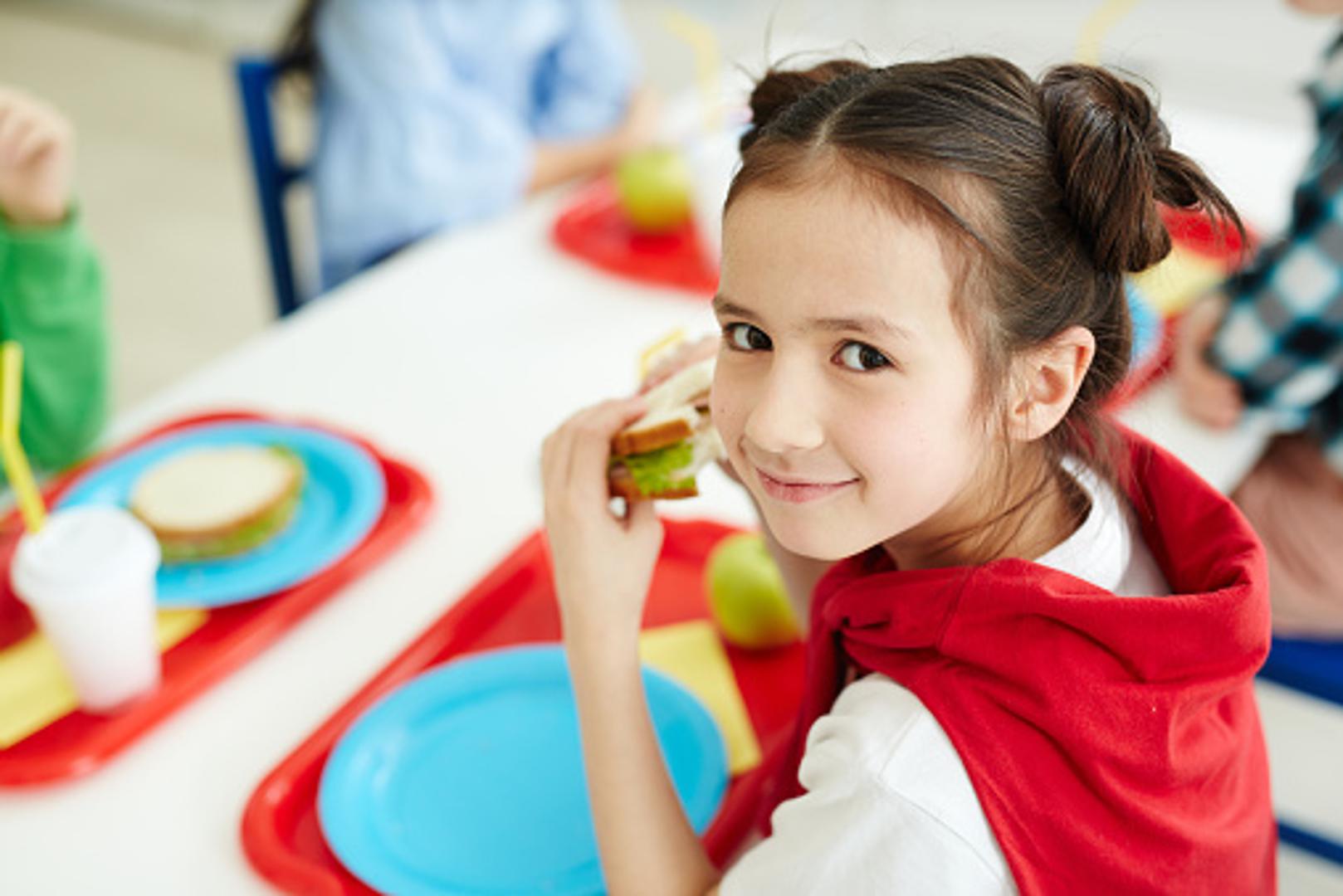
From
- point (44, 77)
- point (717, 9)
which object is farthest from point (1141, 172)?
point (44, 77)

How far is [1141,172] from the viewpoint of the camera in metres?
0.63

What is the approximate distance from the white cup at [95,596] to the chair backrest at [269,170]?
35.0 inches

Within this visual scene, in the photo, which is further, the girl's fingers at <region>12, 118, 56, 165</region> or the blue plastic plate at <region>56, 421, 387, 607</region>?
the girl's fingers at <region>12, 118, 56, 165</region>

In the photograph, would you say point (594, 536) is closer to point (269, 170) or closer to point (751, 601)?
point (751, 601)

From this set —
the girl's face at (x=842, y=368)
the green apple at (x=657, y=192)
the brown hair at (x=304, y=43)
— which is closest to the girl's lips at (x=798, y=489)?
the girl's face at (x=842, y=368)

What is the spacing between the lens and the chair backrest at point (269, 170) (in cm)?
159

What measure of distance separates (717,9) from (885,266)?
10.3ft

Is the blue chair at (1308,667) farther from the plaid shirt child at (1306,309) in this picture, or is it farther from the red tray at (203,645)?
the red tray at (203,645)

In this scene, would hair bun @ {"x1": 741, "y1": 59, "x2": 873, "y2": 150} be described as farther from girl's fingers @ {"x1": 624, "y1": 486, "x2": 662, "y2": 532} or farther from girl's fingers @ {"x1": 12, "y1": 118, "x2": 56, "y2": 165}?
girl's fingers @ {"x1": 12, "y1": 118, "x2": 56, "y2": 165}

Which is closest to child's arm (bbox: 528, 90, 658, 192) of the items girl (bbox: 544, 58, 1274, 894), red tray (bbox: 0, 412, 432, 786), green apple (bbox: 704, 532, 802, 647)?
red tray (bbox: 0, 412, 432, 786)

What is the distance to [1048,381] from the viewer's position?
2.24ft

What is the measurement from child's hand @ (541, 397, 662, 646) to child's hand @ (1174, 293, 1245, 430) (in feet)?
2.09

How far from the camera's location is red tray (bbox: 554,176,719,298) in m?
1.45

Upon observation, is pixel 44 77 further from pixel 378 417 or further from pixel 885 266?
pixel 885 266
